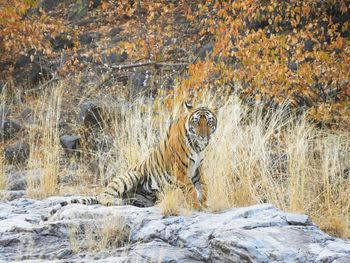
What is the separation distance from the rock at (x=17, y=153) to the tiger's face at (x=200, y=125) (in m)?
6.24

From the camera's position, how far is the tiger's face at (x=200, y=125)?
24.4 feet

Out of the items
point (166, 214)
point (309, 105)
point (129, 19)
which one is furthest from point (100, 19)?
point (166, 214)

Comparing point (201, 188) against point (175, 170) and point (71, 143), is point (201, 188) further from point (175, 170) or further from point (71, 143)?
point (71, 143)

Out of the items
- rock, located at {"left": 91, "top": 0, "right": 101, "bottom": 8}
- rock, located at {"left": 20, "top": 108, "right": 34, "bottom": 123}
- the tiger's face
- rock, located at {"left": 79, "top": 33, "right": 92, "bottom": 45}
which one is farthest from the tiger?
rock, located at {"left": 91, "top": 0, "right": 101, "bottom": 8}

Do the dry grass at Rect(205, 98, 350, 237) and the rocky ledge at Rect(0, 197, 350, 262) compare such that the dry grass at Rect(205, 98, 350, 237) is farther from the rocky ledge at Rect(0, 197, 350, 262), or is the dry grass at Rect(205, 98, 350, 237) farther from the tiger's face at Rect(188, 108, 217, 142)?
the rocky ledge at Rect(0, 197, 350, 262)

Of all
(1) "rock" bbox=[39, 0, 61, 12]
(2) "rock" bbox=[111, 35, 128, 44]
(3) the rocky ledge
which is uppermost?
(1) "rock" bbox=[39, 0, 61, 12]

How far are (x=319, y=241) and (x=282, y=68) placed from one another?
5087 millimetres

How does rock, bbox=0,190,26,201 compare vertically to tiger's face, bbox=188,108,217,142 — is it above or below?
below

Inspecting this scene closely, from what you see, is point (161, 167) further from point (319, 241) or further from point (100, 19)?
point (100, 19)

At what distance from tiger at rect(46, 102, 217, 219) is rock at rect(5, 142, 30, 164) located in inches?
212

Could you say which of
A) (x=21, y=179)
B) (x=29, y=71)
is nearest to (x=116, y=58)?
(x=29, y=71)

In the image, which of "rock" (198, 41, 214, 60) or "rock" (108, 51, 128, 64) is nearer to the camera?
"rock" (198, 41, 214, 60)

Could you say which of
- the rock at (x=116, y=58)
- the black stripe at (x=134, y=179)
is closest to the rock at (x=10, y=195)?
the black stripe at (x=134, y=179)

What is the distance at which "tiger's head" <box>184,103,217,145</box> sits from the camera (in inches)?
292
